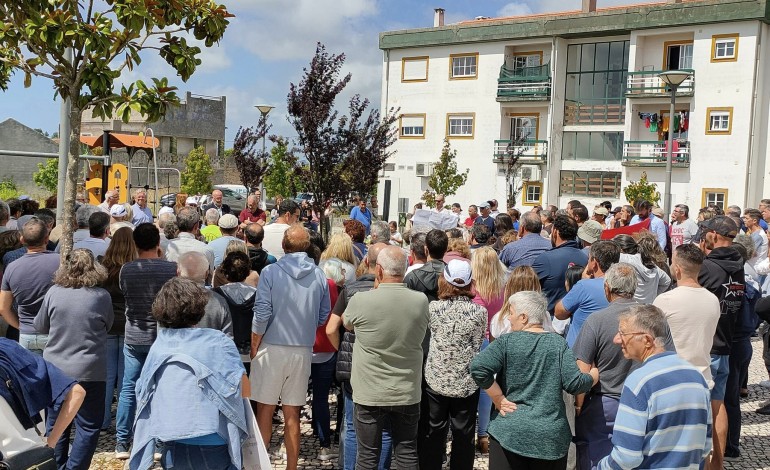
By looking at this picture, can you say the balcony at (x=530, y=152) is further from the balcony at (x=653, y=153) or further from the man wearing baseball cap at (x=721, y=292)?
the man wearing baseball cap at (x=721, y=292)

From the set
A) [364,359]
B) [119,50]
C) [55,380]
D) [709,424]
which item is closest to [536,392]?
[709,424]

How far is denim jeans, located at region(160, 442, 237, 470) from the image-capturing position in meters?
3.78

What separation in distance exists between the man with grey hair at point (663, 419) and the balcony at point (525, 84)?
3224 cm

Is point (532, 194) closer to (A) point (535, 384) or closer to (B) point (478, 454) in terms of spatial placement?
(B) point (478, 454)

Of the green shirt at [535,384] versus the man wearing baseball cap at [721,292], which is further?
the man wearing baseball cap at [721,292]

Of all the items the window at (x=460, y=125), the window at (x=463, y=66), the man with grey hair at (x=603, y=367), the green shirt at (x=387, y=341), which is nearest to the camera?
the man with grey hair at (x=603, y=367)

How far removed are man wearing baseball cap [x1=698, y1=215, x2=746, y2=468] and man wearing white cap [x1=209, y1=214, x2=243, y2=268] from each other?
4667 millimetres

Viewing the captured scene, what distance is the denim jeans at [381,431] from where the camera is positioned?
16.3ft

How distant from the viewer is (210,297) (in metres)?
5.30

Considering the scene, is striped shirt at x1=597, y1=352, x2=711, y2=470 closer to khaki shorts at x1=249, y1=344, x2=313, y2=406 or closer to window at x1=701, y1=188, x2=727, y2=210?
khaki shorts at x1=249, y1=344, x2=313, y2=406

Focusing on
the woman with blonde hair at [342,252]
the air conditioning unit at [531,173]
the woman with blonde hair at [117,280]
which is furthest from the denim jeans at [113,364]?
the air conditioning unit at [531,173]

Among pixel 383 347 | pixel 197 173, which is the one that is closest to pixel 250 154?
pixel 383 347

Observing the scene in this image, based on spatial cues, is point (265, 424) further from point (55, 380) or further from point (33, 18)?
point (33, 18)

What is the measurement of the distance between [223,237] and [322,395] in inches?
90.4
